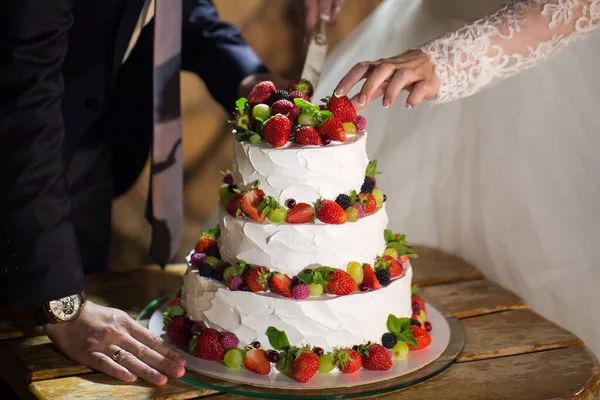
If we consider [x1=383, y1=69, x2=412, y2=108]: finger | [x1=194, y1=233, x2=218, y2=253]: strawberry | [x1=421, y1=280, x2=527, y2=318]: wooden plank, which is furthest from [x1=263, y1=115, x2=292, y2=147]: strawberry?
[x1=421, y1=280, x2=527, y2=318]: wooden plank

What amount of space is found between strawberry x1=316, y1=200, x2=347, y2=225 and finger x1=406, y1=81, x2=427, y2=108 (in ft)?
0.98

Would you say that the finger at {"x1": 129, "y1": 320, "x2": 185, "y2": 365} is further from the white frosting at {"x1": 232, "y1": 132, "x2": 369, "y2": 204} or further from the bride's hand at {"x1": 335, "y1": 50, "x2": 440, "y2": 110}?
the bride's hand at {"x1": 335, "y1": 50, "x2": 440, "y2": 110}

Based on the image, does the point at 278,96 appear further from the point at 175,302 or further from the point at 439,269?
the point at 439,269

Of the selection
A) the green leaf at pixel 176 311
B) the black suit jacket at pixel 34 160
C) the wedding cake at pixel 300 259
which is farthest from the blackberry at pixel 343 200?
the black suit jacket at pixel 34 160

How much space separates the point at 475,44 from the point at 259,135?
0.58m

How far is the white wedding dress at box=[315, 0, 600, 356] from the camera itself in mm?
1907

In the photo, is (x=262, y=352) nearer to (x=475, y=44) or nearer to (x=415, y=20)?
(x=475, y=44)

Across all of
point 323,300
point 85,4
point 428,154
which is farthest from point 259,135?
point 428,154

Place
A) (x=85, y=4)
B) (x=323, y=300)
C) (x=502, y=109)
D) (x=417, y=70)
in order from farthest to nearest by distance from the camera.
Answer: (x=502, y=109)
(x=85, y=4)
(x=417, y=70)
(x=323, y=300)

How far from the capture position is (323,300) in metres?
1.58

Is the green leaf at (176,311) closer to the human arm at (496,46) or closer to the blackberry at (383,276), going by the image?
the blackberry at (383,276)

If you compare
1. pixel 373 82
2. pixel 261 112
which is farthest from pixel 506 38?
pixel 261 112

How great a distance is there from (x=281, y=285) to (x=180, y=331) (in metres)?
0.27

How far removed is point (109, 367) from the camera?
62.9 inches
